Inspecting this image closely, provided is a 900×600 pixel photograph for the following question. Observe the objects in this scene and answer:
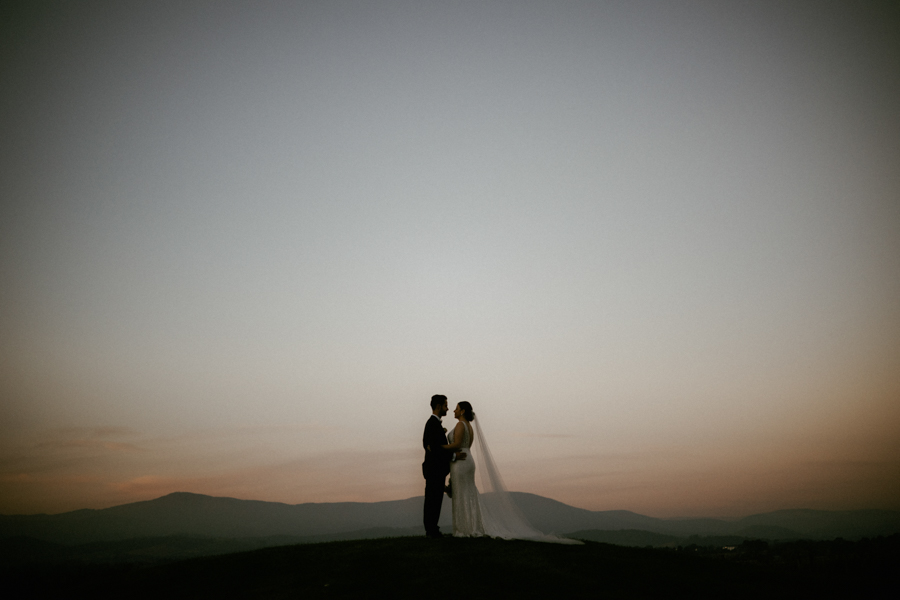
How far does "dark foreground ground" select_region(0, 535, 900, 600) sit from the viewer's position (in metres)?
11.5

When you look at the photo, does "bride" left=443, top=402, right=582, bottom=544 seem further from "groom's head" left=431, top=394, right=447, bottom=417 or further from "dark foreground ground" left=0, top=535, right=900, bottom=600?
"dark foreground ground" left=0, top=535, right=900, bottom=600

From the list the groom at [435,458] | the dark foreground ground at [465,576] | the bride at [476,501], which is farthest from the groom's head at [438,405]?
the dark foreground ground at [465,576]

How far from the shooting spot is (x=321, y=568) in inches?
539

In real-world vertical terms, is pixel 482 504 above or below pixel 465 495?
below

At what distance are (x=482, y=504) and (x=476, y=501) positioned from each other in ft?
0.71

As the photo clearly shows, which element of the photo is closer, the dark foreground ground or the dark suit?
Result: the dark foreground ground

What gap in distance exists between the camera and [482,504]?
1650 centimetres

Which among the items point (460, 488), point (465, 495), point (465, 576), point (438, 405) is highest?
point (438, 405)

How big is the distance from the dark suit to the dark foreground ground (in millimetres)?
938

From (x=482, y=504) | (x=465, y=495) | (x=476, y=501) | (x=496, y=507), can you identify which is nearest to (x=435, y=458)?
(x=465, y=495)

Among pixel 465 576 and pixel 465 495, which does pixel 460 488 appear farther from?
pixel 465 576

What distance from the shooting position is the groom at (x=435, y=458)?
53.9 ft

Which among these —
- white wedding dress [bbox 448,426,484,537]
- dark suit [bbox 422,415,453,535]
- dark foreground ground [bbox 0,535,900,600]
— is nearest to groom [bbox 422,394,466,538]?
dark suit [bbox 422,415,453,535]

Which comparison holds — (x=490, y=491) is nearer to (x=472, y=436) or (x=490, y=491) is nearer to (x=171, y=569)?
(x=472, y=436)
